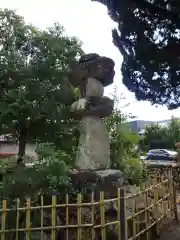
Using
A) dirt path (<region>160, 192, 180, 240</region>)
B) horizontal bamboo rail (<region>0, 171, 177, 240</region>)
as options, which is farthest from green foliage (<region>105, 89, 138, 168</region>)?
dirt path (<region>160, 192, 180, 240</region>)

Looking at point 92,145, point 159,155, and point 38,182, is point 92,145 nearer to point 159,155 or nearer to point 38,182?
point 38,182

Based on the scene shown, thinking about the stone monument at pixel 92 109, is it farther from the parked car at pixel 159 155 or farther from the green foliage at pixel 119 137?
the parked car at pixel 159 155

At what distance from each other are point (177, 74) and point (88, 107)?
2.26 m

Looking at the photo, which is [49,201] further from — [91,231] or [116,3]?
[116,3]

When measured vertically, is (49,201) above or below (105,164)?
below

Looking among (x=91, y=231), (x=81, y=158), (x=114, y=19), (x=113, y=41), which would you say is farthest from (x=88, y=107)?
(x=91, y=231)

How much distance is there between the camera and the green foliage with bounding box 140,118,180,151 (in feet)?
83.0

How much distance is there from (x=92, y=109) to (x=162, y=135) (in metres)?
21.2

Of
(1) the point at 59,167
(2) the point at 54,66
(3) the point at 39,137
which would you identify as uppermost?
(2) the point at 54,66

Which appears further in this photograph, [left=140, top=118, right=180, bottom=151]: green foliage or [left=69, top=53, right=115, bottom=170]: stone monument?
[left=140, top=118, right=180, bottom=151]: green foliage

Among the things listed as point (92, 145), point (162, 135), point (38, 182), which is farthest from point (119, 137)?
point (162, 135)

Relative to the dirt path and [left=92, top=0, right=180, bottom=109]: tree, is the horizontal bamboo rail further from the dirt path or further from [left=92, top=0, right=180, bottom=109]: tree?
[left=92, top=0, right=180, bottom=109]: tree

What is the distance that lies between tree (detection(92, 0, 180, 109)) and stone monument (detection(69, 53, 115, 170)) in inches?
59.0

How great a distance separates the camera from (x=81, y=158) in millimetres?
6305
